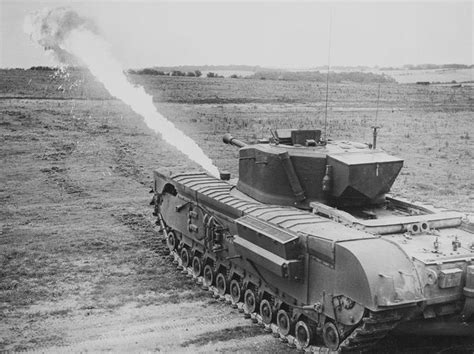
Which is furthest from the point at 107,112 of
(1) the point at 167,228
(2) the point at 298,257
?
(2) the point at 298,257

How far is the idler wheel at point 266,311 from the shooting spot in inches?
466

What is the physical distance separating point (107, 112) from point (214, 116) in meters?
6.78

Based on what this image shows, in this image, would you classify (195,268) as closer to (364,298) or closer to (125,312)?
(125,312)

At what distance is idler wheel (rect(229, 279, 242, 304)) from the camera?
12914 millimetres

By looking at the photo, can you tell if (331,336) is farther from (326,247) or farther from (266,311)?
(266,311)

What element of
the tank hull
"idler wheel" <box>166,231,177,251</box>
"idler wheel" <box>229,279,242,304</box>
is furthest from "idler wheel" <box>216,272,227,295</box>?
"idler wheel" <box>166,231,177,251</box>

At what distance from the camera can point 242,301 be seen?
511 inches

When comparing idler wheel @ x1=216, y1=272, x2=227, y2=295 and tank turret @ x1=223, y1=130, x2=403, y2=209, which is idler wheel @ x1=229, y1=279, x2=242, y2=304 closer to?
idler wheel @ x1=216, y1=272, x2=227, y2=295

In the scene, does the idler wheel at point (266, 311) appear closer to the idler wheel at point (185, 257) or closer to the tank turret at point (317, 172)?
the tank turret at point (317, 172)

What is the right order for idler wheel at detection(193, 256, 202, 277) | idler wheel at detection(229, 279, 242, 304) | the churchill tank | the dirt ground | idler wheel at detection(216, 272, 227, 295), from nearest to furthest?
the churchill tank < the dirt ground < idler wheel at detection(229, 279, 242, 304) < idler wheel at detection(216, 272, 227, 295) < idler wheel at detection(193, 256, 202, 277)

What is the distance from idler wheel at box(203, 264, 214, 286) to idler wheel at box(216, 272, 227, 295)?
290mm

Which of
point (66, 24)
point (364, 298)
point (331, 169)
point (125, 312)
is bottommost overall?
point (125, 312)

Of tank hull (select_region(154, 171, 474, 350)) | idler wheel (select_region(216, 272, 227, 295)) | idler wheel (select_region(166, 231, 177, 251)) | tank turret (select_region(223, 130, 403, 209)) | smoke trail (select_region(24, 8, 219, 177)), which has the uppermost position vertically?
smoke trail (select_region(24, 8, 219, 177))

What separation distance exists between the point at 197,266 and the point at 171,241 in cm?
176
